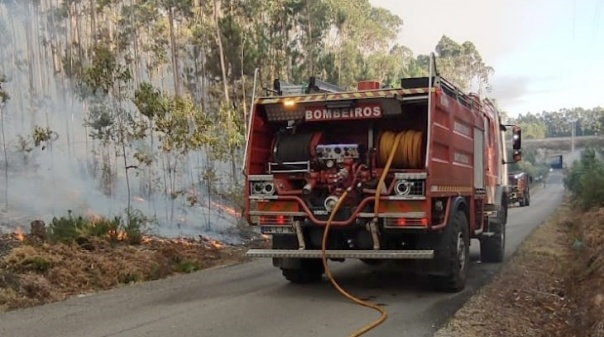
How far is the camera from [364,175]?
301 inches

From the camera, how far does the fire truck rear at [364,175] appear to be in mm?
7234

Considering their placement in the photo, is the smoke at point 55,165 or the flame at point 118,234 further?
the smoke at point 55,165

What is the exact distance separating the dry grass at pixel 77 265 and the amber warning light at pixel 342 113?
3.89m

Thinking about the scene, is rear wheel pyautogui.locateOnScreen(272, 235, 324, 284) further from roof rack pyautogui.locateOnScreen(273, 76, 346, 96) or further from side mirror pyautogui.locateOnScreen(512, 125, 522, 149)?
side mirror pyautogui.locateOnScreen(512, 125, 522, 149)

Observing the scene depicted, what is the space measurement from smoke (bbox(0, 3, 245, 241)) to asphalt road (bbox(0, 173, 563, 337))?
568 centimetres

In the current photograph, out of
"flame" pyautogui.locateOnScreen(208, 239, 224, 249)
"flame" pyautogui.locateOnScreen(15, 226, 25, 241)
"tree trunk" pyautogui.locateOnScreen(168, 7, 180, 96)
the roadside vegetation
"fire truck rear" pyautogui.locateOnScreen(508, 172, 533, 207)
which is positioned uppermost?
"tree trunk" pyautogui.locateOnScreen(168, 7, 180, 96)

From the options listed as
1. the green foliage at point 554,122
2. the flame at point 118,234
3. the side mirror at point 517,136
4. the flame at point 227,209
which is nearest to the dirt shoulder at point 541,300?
the side mirror at point 517,136

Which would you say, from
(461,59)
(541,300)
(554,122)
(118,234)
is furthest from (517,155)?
(554,122)

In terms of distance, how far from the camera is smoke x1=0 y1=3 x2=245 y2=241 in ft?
48.0

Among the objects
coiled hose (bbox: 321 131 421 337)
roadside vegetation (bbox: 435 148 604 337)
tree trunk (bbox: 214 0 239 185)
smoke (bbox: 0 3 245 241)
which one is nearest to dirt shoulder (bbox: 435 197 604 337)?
roadside vegetation (bbox: 435 148 604 337)

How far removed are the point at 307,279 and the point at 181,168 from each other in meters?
11.3

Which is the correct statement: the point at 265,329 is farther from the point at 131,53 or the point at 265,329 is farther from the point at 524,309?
the point at 131,53

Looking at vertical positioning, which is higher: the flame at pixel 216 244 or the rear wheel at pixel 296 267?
the rear wheel at pixel 296 267

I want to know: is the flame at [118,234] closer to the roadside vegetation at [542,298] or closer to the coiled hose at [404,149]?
Answer: the coiled hose at [404,149]
